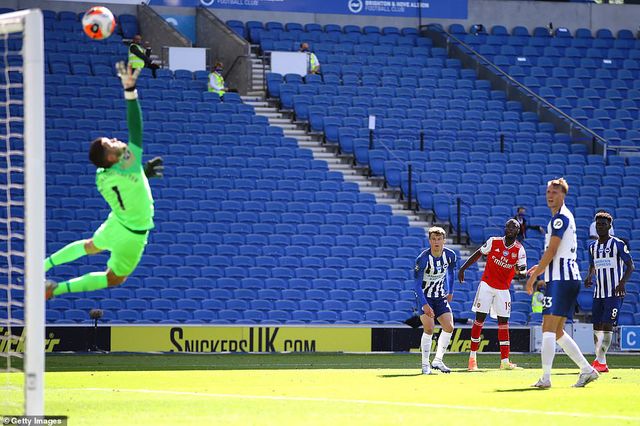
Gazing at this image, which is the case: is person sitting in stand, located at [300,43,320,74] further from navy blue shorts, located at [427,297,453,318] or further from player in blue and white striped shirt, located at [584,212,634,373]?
navy blue shorts, located at [427,297,453,318]

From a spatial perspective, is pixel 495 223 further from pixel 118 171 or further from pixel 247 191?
pixel 118 171

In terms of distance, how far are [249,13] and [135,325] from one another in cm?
1402

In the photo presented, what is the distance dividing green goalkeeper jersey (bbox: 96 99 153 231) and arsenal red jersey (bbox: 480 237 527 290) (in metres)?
8.88

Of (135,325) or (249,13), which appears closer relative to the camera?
(135,325)

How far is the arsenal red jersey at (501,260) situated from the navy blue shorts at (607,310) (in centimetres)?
137

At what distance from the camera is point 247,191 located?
28.1 metres

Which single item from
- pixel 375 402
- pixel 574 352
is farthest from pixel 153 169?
pixel 574 352

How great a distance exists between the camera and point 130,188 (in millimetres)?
11359

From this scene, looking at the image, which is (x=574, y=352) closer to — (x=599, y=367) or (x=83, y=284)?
(x=599, y=367)

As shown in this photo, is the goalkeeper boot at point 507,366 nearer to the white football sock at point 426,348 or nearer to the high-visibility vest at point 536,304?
the white football sock at point 426,348

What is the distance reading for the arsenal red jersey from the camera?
63.6 ft

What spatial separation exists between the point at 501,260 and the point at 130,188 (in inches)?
375

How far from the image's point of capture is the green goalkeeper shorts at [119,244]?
1147cm

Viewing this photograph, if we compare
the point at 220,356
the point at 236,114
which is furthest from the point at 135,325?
the point at 236,114
